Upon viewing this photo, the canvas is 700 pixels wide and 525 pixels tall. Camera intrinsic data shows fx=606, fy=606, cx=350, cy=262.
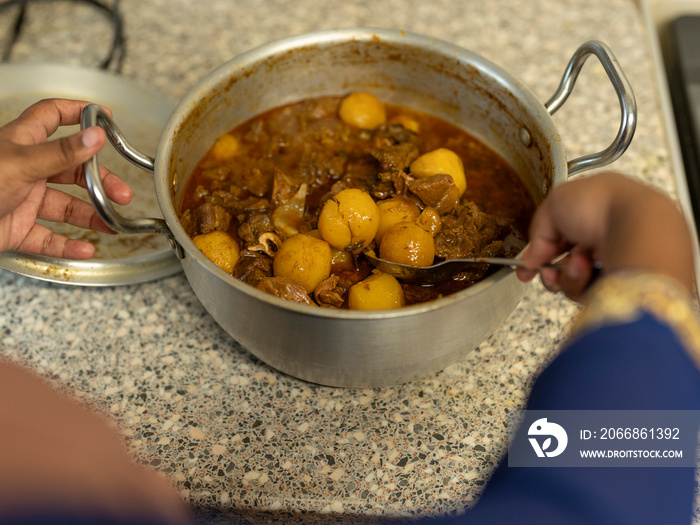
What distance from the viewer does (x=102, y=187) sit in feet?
2.94

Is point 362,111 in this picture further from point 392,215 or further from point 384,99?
point 392,215

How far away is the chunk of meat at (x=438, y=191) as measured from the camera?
1201mm

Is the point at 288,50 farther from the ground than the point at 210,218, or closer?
farther from the ground

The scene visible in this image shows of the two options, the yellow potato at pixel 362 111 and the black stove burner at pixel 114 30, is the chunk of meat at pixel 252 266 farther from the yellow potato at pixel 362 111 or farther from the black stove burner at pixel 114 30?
the black stove burner at pixel 114 30

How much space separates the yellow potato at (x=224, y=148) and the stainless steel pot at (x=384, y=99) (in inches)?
0.6

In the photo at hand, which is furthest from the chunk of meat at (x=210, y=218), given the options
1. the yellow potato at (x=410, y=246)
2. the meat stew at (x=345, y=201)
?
the yellow potato at (x=410, y=246)

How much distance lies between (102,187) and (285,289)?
33 centimetres

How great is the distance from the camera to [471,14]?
197cm

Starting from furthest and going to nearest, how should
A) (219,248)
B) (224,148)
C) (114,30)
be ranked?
(114,30) → (224,148) → (219,248)

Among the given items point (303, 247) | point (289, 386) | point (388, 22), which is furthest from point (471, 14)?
point (289, 386)

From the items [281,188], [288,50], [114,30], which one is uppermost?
[288,50]

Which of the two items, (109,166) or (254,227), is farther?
(109,166)

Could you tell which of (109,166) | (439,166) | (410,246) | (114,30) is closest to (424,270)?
(410,246)

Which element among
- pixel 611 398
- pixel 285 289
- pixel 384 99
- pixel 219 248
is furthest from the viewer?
pixel 384 99
